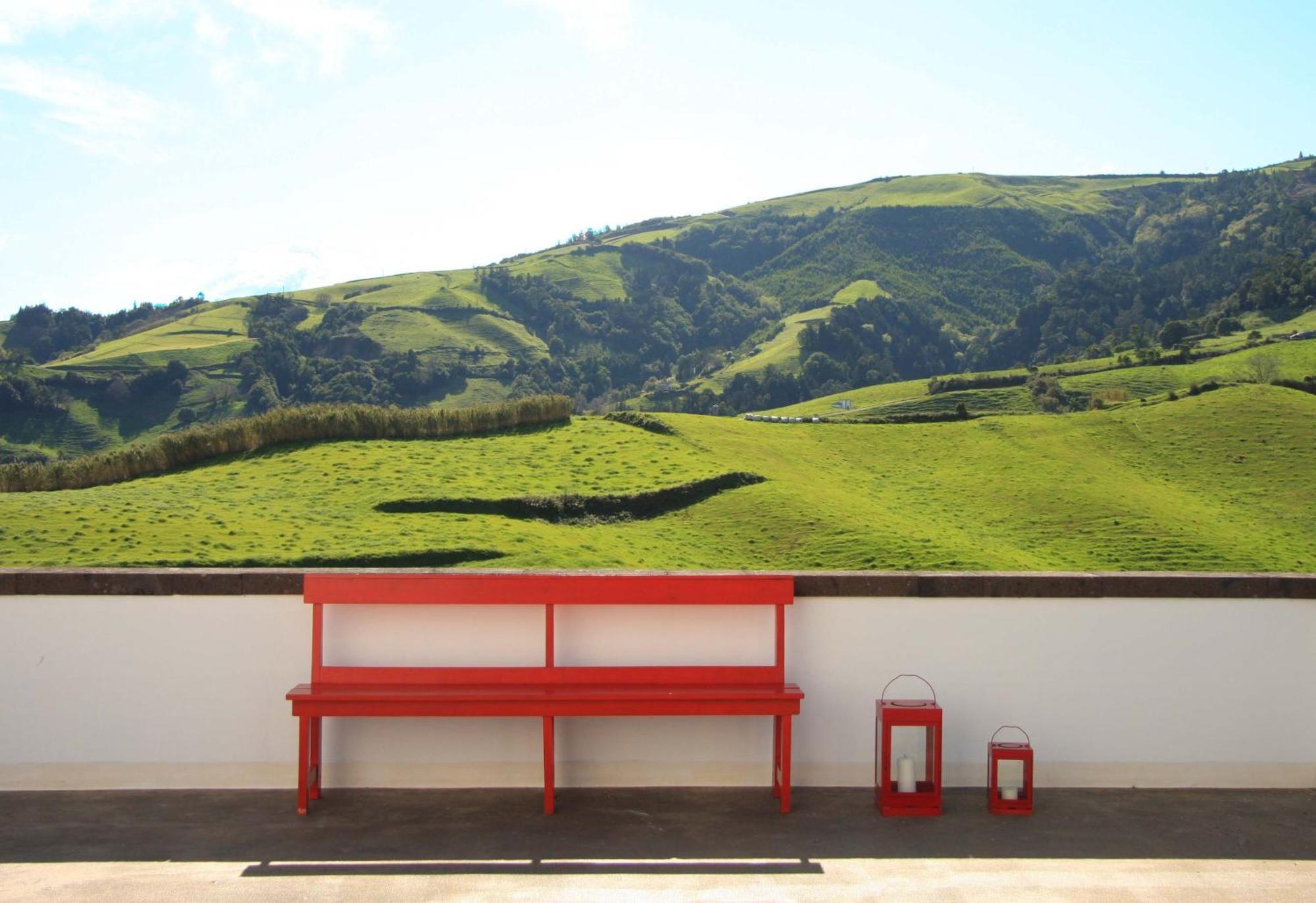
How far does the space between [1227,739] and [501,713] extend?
408 centimetres

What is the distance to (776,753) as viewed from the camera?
22.6 ft

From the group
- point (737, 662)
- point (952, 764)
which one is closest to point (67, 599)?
point (737, 662)

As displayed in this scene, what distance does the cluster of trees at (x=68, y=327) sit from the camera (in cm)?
12019

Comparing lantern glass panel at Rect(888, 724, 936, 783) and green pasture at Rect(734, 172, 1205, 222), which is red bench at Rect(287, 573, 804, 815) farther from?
green pasture at Rect(734, 172, 1205, 222)

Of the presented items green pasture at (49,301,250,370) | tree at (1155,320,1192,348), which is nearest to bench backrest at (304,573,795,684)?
tree at (1155,320,1192,348)

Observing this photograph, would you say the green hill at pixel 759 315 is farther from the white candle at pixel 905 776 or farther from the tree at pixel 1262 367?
the white candle at pixel 905 776

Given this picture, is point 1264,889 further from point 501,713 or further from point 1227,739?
point 501,713

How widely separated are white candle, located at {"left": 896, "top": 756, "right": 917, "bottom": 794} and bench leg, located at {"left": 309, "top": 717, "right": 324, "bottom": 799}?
3.11 m

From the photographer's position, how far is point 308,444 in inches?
1575

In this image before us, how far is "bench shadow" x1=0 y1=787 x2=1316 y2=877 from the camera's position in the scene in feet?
19.1

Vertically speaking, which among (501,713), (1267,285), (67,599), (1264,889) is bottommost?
(1264,889)

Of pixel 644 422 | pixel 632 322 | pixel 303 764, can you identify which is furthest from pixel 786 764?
pixel 632 322

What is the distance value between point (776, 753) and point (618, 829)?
1.09 meters

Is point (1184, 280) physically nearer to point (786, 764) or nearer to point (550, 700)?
point (786, 764)
